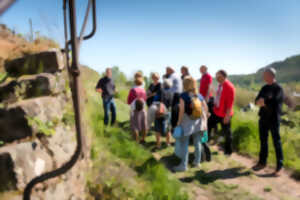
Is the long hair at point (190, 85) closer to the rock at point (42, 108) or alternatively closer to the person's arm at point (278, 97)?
the person's arm at point (278, 97)

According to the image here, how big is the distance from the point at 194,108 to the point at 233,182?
1567 mm

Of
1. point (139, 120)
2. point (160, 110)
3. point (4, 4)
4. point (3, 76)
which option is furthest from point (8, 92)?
point (160, 110)

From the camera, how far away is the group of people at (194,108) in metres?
3.65

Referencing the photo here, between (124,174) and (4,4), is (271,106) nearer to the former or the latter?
(124,174)

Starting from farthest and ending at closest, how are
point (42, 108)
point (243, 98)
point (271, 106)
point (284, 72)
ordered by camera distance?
point (284, 72) → point (243, 98) → point (271, 106) → point (42, 108)

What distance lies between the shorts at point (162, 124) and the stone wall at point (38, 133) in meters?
2.23

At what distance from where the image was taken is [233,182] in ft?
12.4

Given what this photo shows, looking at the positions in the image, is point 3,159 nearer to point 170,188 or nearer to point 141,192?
point 141,192

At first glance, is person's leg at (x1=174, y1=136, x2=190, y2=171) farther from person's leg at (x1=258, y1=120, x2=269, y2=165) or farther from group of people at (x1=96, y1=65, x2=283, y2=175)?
person's leg at (x1=258, y1=120, x2=269, y2=165)

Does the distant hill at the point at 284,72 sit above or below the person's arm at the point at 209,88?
above

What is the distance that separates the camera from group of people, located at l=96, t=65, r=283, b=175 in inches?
144

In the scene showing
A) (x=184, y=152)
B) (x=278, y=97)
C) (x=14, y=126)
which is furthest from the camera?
(x=184, y=152)

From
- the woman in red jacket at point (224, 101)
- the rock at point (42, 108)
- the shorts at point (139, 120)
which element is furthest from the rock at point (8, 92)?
the woman in red jacket at point (224, 101)

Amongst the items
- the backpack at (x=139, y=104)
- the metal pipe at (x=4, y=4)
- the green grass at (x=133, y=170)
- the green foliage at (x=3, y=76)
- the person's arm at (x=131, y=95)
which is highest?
the metal pipe at (x=4, y=4)
